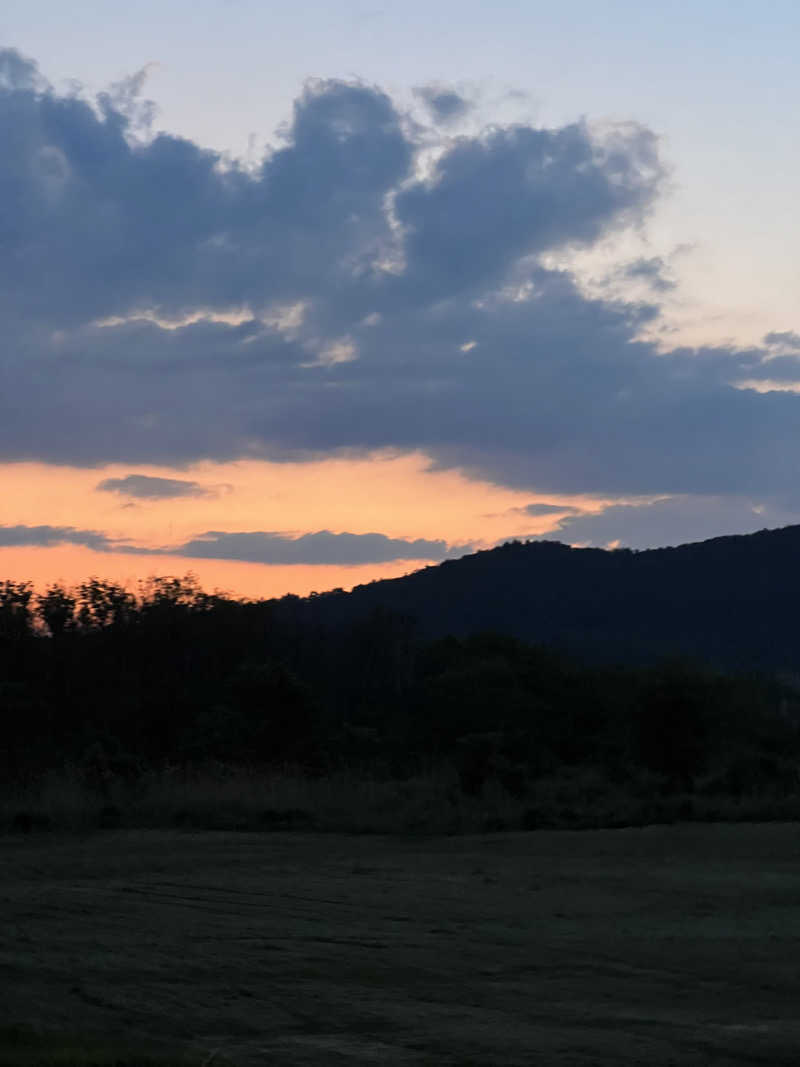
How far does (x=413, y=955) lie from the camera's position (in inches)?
375

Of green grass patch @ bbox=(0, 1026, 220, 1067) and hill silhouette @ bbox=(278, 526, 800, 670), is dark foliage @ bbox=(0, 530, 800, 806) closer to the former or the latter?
hill silhouette @ bbox=(278, 526, 800, 670)

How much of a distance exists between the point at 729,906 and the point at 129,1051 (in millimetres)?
7776

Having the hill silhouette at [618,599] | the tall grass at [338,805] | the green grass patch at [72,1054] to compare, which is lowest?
the tall grass at [338,805]

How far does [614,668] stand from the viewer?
42.4 metres

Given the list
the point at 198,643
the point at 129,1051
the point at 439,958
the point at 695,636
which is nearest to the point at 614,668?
the point at 198,643

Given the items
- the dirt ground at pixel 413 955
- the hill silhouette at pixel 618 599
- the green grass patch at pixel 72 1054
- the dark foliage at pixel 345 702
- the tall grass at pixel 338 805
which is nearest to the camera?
the green grass patch at pixel 72 1054

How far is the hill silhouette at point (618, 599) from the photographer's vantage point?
64.4 metres

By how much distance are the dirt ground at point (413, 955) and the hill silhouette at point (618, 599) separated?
42863 mm

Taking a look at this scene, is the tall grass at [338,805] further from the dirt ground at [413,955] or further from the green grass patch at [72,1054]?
the green grass patch at [72,1054]

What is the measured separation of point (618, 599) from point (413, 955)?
62.9 m

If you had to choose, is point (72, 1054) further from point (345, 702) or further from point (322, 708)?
point (345, 702)

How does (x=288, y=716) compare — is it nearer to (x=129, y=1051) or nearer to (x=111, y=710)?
(x=111, y=710)

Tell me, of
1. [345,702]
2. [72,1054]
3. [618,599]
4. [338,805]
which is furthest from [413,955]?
[618,599]

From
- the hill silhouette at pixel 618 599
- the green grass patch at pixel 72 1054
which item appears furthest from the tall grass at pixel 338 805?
the hill silhouette at pixel 618 599
